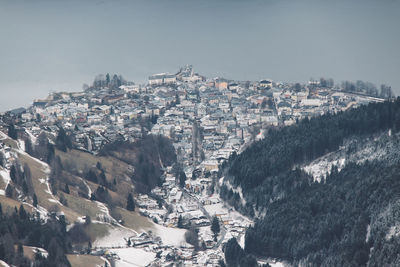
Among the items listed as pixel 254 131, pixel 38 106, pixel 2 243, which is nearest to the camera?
pixel 2 243

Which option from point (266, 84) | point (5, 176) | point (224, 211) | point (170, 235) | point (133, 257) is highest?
point (266, 84)

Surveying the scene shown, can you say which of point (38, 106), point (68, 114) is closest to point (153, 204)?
point (68, 114)

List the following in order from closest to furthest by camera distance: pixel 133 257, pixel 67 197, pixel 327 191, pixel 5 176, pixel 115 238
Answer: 1. pixel 133 257
2. pixel 115 238
3. pixel 327 191
4. pixel 5 176
5. pixel 67 197

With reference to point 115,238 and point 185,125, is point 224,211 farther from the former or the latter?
point 185,125

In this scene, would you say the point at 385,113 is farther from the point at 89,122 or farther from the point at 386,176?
the point at 89,122

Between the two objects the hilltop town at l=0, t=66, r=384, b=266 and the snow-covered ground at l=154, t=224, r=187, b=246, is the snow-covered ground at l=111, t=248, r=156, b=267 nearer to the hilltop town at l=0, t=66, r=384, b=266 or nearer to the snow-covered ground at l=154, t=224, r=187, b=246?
the hilltop town at l=0, t=66, r=384, b=266

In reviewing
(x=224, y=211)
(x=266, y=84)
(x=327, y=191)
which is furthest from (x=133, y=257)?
(x=266, y=84)

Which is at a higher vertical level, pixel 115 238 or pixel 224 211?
pixel 224 211
